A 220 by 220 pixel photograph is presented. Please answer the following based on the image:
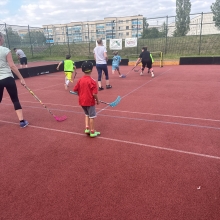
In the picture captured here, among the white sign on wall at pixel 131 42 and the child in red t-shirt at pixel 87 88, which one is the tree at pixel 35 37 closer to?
the white sign on wall at pixel 131 42

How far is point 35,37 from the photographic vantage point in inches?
976

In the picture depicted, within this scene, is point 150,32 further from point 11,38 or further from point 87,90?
point 87,90

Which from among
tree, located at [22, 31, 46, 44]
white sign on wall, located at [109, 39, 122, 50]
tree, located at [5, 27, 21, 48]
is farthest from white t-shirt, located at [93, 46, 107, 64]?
tree, located at [22, 31, 46, 44]

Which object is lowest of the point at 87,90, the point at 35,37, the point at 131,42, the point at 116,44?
the point at 87,90

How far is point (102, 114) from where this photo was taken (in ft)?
17.5

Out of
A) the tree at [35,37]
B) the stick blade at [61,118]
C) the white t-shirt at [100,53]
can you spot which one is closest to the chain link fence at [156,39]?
the tree at [35,37]

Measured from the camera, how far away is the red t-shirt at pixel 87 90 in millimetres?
3664

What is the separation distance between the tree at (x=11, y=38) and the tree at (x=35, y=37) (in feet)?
2.84

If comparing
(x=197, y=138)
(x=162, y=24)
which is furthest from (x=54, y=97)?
(x=162, y=24)

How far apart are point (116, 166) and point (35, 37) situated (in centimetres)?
2555

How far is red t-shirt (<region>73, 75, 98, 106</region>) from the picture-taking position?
12.0 feet

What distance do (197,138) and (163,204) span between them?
1893 millimetres

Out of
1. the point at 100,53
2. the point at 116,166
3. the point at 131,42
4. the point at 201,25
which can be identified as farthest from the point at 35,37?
the point at 116,166

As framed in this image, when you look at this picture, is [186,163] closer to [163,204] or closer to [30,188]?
[163,204]
